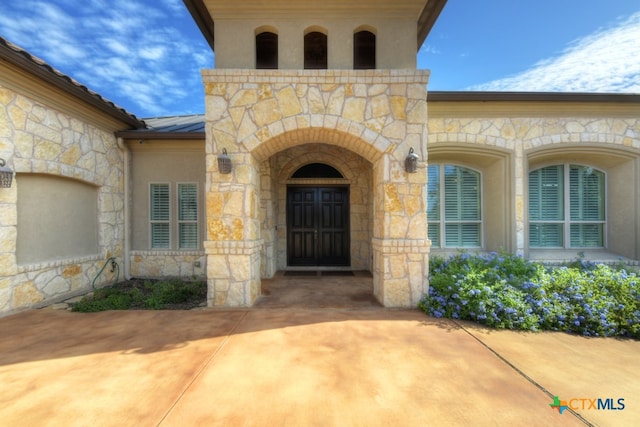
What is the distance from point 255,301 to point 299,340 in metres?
1.67

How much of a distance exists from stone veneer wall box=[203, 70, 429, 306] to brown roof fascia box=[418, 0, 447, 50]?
1.41m

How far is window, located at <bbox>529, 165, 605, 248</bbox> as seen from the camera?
20.7 ft

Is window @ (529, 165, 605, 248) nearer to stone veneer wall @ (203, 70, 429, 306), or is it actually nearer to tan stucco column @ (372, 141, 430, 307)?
tan stucco column @ (372, 141, 430, 307)

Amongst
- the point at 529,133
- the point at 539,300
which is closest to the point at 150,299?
the point at 539,300

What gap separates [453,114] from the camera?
19.3 ft

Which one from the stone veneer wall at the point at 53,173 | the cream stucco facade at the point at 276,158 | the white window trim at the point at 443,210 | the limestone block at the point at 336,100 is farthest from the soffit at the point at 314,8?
the stone veneer wall at the point at 53,173

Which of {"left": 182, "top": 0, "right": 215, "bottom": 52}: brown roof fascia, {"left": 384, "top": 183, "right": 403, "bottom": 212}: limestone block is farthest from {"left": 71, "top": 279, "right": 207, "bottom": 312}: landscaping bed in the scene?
{"left": 182, "top": 0, "right": 215, "bottom": 52}: brown roof fascia

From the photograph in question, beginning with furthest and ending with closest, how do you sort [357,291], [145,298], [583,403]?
1. [357,291]
2. [145,298]
3. [583,403]

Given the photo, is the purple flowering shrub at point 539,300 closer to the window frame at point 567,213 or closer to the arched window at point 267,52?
the window frame at point 567,213

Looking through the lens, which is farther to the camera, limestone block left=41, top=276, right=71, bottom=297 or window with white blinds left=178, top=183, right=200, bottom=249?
window with white blinds left=178, top=183, right=200, bottom=249

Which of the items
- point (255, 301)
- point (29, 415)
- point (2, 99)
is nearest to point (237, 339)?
point (255, 301)

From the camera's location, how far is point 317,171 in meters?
7.45

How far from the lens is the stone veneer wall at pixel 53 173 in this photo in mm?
4250

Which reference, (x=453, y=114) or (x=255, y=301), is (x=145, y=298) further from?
(x=453, y=114)
